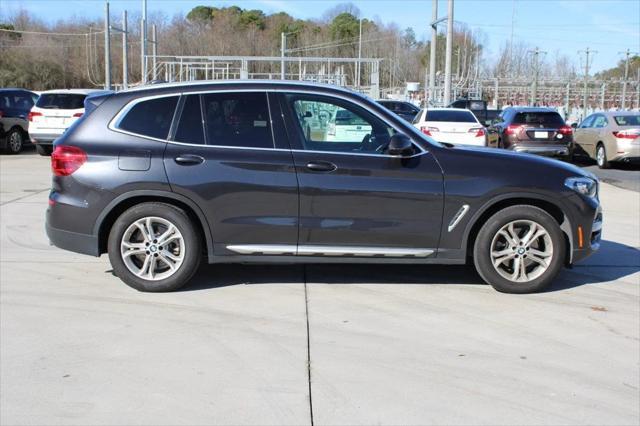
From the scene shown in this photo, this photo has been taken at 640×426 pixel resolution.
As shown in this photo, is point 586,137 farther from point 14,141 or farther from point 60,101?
point 14,141

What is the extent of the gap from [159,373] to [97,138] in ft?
8.06

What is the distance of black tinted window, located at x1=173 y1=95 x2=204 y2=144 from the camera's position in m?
5.81

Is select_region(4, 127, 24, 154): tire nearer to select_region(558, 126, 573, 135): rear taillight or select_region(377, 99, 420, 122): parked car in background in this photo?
select_region(377, 99, 420, 122): parked car in background

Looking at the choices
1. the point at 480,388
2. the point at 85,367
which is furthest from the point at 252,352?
the point at 480,388

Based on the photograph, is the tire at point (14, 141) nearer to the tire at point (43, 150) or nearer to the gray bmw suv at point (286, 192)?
the tire at point (43, 150)

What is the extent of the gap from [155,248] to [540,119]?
14.5 m

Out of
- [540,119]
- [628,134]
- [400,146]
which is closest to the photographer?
[400,146]

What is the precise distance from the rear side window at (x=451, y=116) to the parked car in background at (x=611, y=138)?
345cm

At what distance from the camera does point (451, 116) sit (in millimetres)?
16969

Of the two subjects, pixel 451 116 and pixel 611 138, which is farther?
Result: pixel 451 116

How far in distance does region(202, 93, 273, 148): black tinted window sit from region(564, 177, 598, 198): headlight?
104 inches

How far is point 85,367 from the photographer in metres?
4.31

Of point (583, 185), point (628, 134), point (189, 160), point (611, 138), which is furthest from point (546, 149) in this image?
point (189, 160)

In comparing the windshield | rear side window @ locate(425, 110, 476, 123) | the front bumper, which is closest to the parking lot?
rear side window @ locate(425, 110, 476, 123)
